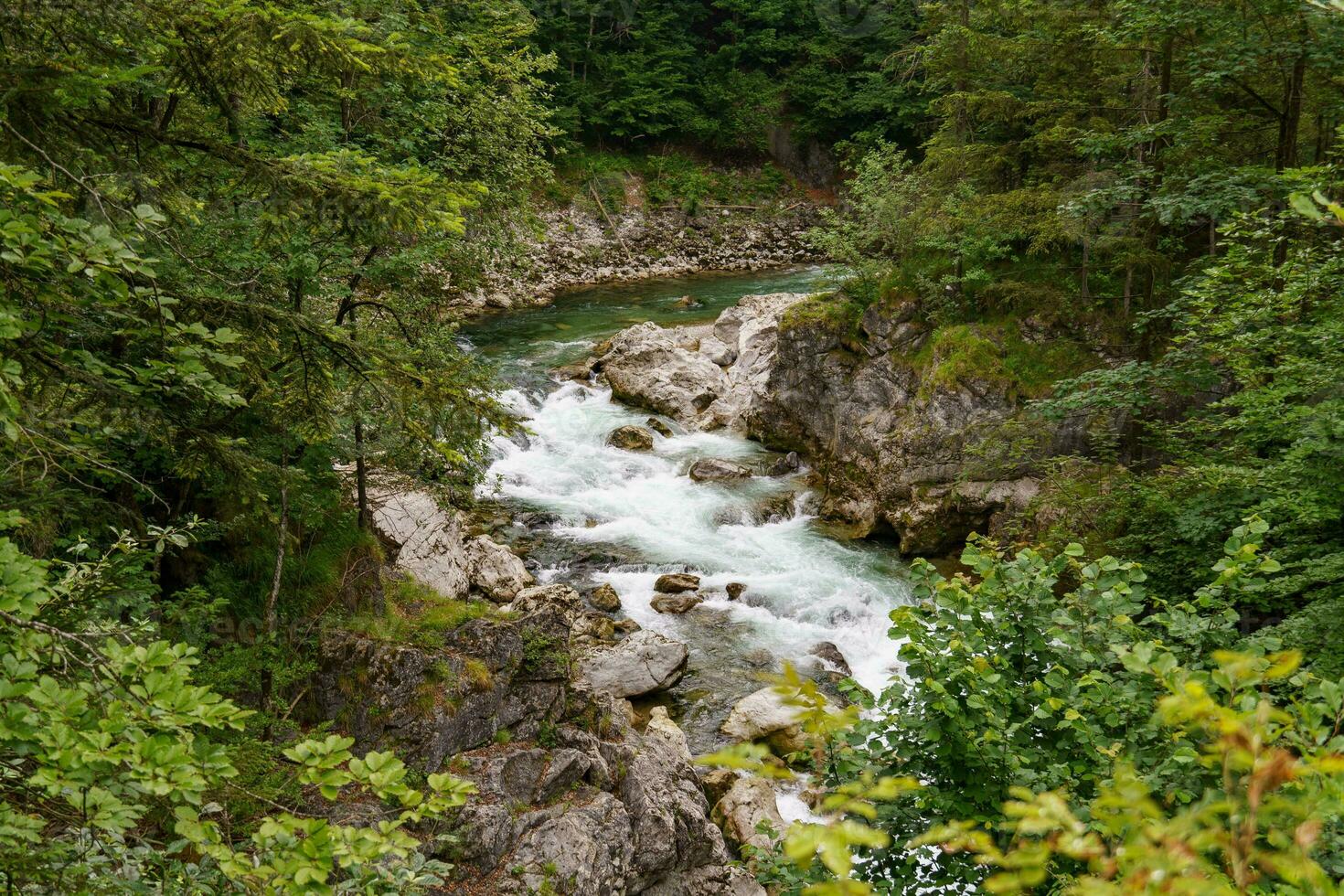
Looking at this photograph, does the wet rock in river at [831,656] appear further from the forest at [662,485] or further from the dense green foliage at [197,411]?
the dense green foliage at [197,411]

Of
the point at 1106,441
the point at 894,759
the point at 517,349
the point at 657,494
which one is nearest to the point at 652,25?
the point at 517,349

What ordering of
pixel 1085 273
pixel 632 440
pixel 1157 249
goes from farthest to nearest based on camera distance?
pixel 632 440 → pixel 1085 273 → pixel 1157 249

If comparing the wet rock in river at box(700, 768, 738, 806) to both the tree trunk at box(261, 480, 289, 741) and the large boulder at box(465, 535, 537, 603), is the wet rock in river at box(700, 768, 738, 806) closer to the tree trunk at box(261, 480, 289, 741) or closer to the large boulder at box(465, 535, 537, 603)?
the large boulder at box(465, 535, 537, 603)

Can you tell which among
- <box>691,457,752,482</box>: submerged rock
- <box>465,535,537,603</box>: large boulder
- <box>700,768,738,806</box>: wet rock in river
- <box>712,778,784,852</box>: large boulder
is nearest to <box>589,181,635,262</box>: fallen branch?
→ <box>691,457,752,482</box>: submerged rock

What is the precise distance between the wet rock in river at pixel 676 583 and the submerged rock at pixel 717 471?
4.04m

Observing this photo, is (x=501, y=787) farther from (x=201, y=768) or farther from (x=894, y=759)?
(x=201, y=768)

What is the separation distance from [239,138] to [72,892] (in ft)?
19.9

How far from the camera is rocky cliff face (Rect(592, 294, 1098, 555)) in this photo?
1396 cm

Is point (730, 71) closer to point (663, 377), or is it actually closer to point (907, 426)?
point (663, 377)

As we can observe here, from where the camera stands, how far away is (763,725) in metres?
10.6

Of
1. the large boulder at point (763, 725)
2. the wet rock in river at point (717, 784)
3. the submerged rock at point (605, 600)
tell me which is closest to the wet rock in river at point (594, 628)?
the submerged rock at point (605, 600)

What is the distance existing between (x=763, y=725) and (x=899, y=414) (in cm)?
772

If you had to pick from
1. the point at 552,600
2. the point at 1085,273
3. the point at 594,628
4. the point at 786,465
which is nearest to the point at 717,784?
the point at 594,628

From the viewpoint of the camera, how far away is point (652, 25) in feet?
149
